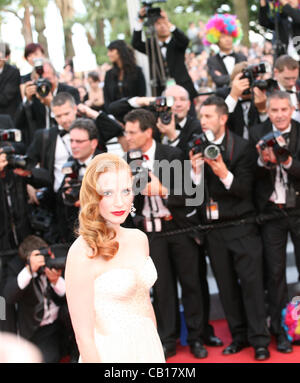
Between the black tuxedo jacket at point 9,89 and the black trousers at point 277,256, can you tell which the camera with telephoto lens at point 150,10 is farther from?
the black trousers at point 277,256

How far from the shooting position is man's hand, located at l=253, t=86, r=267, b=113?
5227mm

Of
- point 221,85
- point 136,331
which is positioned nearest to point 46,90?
point 221,85

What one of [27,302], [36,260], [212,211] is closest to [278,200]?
[212,211]

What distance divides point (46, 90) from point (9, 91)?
0.74 meters

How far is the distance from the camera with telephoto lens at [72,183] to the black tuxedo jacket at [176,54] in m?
1.75

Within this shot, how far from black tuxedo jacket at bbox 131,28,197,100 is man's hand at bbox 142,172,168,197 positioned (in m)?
1.80

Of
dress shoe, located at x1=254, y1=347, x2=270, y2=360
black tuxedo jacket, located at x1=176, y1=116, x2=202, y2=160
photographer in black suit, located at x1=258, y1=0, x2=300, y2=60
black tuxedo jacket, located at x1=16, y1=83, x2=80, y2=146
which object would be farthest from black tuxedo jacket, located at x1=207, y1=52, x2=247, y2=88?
dress shoe, located at x1=254, y1=347, x2=270, y2=360

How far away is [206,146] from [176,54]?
5.95 ft

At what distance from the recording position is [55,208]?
528cm

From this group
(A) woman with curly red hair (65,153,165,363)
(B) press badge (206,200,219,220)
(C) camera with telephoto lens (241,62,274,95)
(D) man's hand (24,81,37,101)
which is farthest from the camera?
(D) man's hand (24,81,37,101)

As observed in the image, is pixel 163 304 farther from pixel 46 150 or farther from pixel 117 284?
pixel 117 284

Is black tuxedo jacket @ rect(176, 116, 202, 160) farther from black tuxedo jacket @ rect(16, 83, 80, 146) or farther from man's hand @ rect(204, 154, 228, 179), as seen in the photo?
black tuxedo jacket @ rect(16, 83, 80, 146)

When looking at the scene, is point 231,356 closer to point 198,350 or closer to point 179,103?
point 198,350
